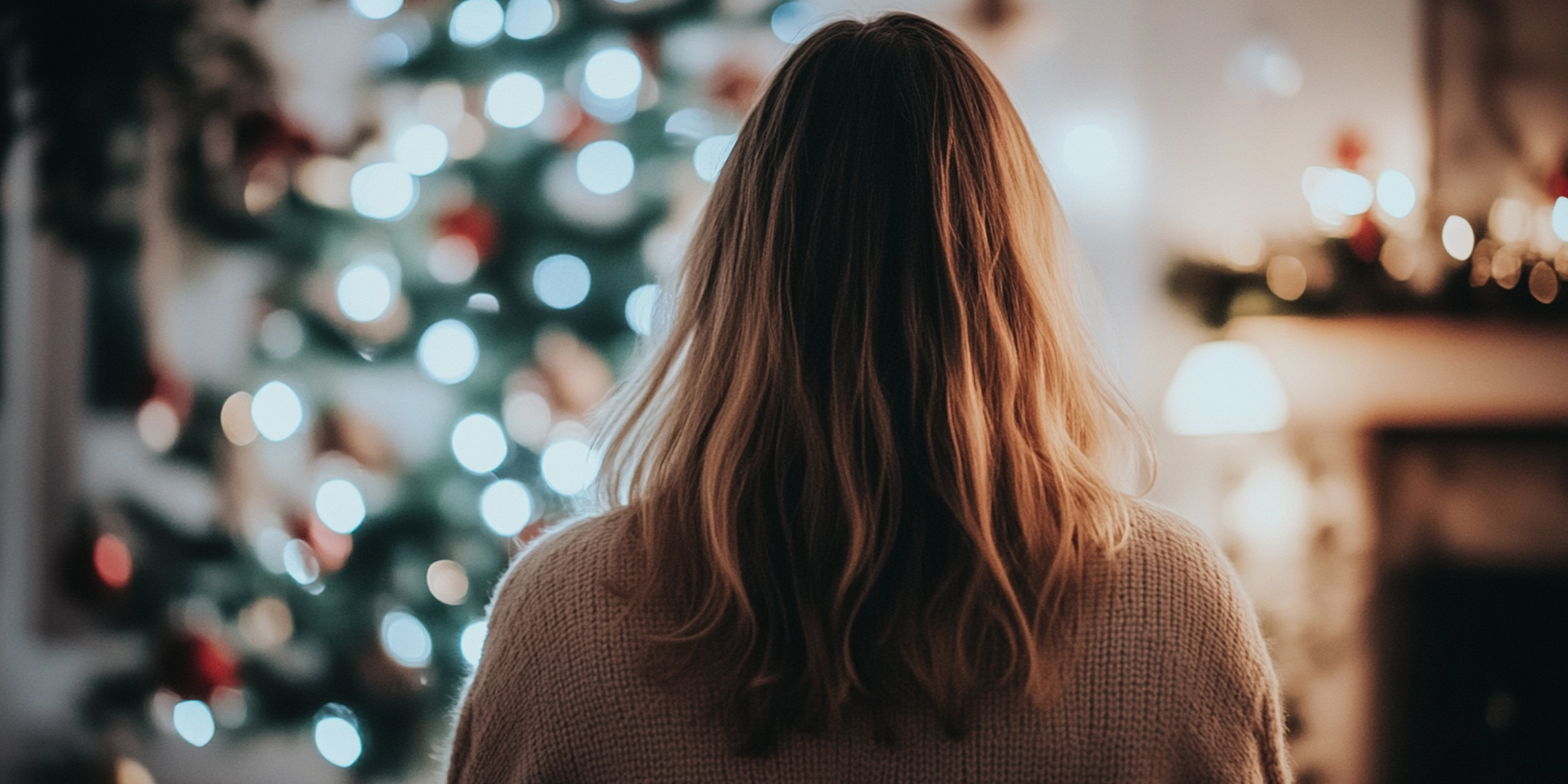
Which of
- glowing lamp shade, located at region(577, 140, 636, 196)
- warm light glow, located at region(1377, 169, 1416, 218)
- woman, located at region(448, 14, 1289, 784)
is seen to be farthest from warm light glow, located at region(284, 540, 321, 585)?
warm light glow, located at region(1377, 169, 1416, 218)

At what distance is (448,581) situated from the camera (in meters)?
1.68

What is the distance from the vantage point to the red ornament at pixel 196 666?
1.75 metres

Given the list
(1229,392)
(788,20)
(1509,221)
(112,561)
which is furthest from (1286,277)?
(112,561)

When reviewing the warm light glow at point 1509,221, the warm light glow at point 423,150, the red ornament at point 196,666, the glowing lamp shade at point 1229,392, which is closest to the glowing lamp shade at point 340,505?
the red ornament at point 196,666

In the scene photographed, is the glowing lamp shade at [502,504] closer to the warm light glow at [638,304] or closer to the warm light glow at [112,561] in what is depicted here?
the warm light glow at [638,304]

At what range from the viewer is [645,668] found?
68 cm

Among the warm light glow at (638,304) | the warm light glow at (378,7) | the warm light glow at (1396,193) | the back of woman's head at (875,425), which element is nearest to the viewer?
the back of woman's head at (875,425)

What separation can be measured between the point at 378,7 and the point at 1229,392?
1879 mm

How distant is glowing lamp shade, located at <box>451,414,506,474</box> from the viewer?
165 cm

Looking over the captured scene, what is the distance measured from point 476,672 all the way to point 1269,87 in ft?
7.54

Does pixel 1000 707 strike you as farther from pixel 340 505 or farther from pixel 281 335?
pixel 281 335

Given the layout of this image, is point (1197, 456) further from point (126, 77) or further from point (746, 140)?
point (126, 77)

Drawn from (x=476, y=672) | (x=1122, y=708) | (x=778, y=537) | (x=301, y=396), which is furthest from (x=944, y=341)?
(x=301, y=396)

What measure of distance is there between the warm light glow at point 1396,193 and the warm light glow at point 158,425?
8.51ft
